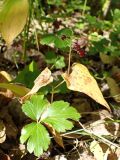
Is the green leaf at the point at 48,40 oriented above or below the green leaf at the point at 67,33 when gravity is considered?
below

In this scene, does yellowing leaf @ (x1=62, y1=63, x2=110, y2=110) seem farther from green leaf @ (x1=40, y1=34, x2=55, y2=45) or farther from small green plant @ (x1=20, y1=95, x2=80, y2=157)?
green leaf @ (x1=40, y1=34, x2=55, y2=45)

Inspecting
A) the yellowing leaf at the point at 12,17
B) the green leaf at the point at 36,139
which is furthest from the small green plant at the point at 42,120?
→ the yellowing leaf at the point at 12,17

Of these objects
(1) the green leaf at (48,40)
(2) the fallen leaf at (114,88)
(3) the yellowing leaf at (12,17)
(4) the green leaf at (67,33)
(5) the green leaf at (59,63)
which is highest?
(3) the yellowing leaf at (12,17)

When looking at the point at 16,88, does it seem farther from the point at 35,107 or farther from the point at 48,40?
the point at 48,40

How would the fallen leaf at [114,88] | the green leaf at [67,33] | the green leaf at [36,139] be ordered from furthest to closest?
the fallen leaf at [114,88], the green leaf at [67,33], the green leaf at [36,139]

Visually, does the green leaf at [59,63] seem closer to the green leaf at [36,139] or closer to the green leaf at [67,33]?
the green leaf at [67,33]

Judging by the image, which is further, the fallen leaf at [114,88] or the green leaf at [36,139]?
the fallen leaf at [114,88]

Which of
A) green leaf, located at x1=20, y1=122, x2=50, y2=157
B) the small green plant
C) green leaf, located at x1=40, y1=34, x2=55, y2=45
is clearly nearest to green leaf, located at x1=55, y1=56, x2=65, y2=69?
green leaf, located at x1=40, y1=34, x2=55, y2=45

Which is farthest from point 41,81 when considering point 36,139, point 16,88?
point 36,139
